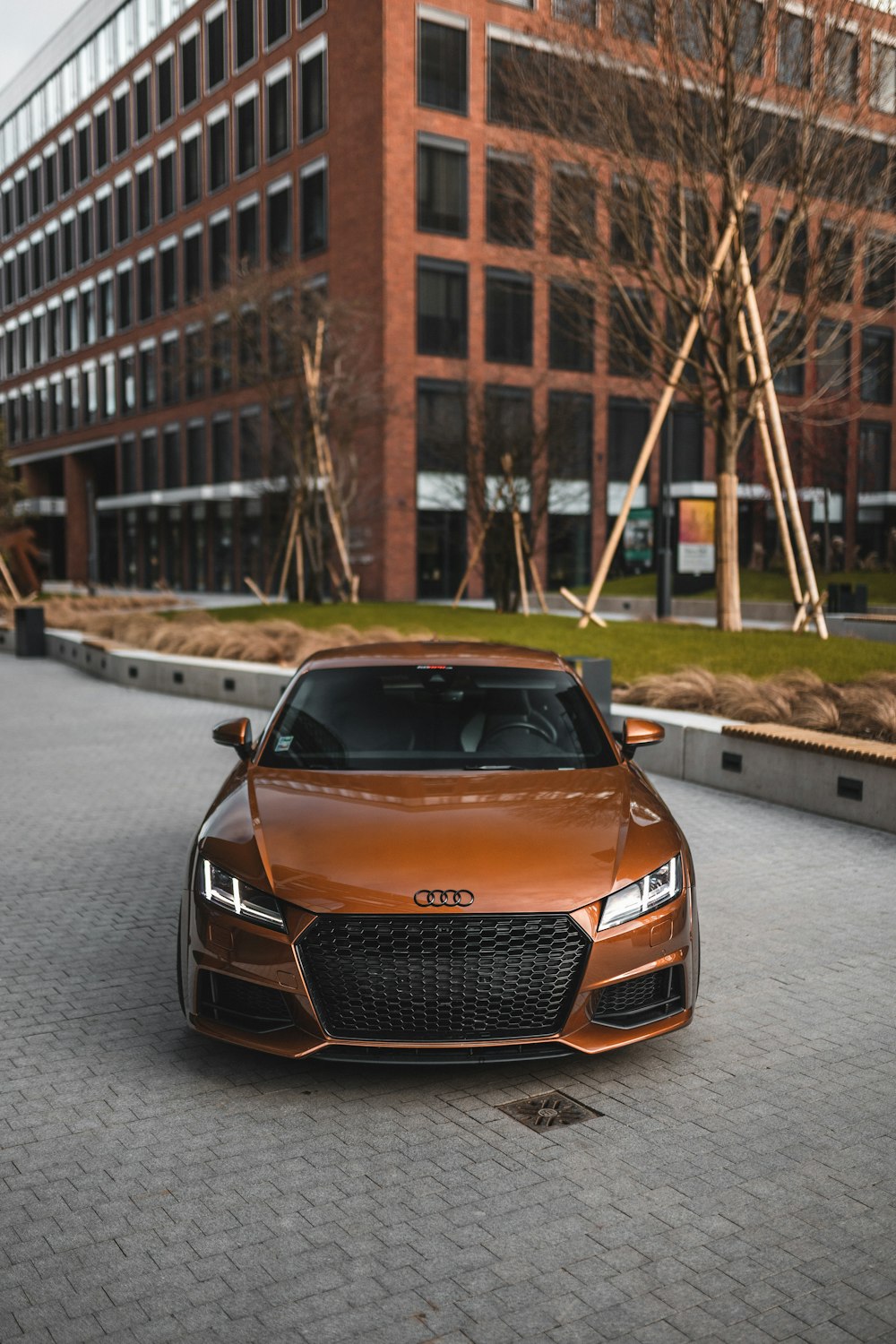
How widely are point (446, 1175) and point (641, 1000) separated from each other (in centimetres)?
99

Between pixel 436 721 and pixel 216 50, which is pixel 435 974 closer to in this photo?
pixel 436 721

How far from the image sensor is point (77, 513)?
71.0 metres

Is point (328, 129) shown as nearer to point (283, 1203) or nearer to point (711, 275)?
point (711, 275)

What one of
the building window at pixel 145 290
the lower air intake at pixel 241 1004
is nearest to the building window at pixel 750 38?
the lower air intake at pixel 241 1004

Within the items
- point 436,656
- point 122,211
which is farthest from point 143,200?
point 436,656

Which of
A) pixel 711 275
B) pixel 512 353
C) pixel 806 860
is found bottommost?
pixel 806 860

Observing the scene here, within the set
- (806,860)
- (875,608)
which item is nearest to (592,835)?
(806,860)

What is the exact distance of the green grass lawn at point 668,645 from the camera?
49.1ft

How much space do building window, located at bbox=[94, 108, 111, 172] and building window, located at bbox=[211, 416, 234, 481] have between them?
19284mm

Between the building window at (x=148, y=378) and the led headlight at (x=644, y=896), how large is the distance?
2249 inches

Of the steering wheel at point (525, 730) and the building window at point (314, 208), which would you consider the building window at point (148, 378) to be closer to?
A: the building window at point (314, 208)

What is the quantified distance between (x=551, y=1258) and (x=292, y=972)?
1.30m

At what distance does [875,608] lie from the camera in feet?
101

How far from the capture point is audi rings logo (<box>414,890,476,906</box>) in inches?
167
